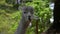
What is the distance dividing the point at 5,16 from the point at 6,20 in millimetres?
265

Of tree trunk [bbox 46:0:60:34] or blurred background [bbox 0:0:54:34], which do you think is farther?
blurred background [bbox 0:0:54:34]

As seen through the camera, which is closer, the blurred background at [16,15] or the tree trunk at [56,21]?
the tree trunk at [56,21]

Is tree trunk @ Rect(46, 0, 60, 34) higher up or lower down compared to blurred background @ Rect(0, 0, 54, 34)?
higher up

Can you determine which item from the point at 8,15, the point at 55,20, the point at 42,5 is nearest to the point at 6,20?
the point at 8,15

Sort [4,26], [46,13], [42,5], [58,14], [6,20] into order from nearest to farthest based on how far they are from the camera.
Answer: [58,14], [46,13], [42,5], [4,26], [6,20]

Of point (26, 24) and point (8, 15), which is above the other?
point (26, 24)

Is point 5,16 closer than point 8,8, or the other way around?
point 5,16

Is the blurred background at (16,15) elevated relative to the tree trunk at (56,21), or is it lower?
lower

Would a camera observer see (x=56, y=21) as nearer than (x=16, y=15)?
Yes

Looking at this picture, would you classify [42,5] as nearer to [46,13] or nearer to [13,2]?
[46,13]

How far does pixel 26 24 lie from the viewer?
1237 mm

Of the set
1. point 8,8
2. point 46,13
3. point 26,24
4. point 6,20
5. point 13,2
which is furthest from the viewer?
point 13,2

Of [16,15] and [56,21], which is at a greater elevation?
[56,21]

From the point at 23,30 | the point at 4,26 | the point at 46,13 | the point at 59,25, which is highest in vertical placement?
the point at 59,25
